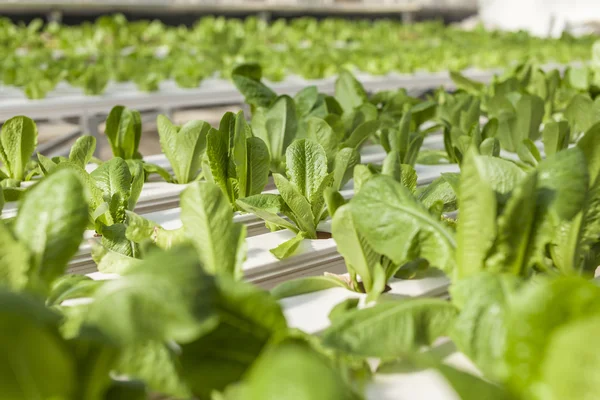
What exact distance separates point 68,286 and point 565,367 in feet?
1.52

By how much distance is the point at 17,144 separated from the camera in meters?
1.01

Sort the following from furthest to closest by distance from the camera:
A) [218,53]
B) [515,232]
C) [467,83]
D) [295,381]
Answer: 1. [218,53]
2. [467,83]
3. [515,232]
4. [295,381]

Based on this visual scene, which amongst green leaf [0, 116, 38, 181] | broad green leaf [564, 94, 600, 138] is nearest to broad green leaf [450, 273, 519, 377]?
green leaf [0, 116, 38, 181]

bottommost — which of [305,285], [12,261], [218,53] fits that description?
[218,53]

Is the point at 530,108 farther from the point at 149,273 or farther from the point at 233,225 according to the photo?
the point at 149,273

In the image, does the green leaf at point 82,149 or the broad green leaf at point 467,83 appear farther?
the broad green leaf at point 467,83

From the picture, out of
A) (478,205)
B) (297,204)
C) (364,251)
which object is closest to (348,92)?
(297,204)

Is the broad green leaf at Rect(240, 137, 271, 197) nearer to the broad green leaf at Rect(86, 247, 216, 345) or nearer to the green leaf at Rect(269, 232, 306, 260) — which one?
the green leaf at Rect(269, 232, 306, 260)

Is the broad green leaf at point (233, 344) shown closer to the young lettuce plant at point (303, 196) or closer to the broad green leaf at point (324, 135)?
the young lettuce plant at point (303, 196)

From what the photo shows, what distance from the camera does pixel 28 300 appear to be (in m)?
0.35

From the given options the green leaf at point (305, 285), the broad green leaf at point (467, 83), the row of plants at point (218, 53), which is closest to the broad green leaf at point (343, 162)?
the green leaf at point (305, 285)

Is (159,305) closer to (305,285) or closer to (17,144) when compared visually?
(305,285)

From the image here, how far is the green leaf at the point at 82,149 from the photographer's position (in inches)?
37.9

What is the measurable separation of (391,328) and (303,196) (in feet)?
1.12
